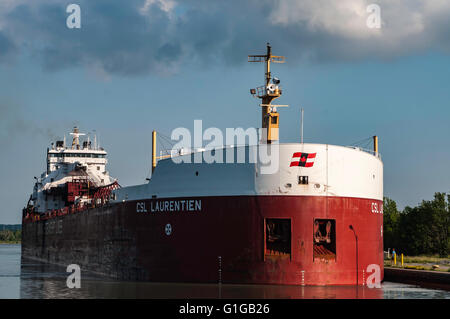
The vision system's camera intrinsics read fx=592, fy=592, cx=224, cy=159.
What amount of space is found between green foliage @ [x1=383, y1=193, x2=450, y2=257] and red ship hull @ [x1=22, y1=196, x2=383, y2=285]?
26.3 m

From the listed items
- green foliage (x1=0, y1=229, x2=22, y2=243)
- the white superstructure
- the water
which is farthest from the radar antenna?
green foliage (x1=0, y1=229, x2=22, y2=243)

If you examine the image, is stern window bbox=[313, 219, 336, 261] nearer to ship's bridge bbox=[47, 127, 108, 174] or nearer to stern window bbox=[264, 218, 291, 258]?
stern window bbox=[264, 218, 291, 258]

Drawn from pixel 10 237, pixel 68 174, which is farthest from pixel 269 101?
pixel 10 237

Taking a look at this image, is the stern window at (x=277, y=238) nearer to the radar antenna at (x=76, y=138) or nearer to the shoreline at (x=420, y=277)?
the shoreline at (x=420, y=277)

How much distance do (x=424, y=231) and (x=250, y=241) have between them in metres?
32.4

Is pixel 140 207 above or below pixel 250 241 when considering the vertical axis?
above

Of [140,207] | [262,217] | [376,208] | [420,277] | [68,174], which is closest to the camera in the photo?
[262,217]

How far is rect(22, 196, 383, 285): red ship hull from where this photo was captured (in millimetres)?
24625

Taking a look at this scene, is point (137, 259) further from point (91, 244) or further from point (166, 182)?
point (91, 244)

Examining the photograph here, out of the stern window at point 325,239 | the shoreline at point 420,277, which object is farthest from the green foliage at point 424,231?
the stern window at point 325,239

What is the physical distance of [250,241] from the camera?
24672 mm

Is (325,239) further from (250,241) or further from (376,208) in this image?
(376,208)

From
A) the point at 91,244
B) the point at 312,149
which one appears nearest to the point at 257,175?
the point at 312,149
